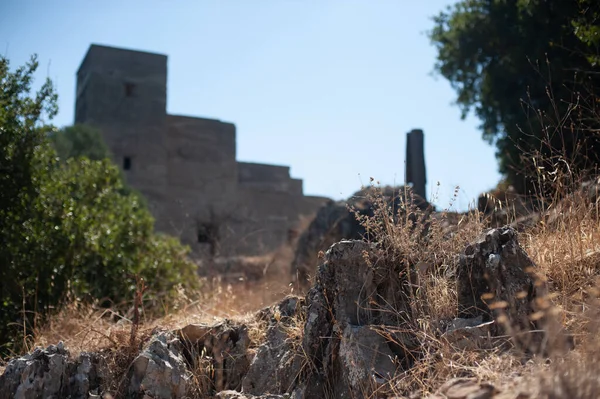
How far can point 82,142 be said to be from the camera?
66.1 ft

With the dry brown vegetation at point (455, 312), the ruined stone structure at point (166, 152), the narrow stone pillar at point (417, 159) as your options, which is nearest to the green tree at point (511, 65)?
the narrow stone pillar at point (417, 159)

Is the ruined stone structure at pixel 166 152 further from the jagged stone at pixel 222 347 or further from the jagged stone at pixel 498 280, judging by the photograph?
the jagged stone at pixel 498 280

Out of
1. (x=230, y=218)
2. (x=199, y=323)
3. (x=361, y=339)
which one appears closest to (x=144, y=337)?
(x=199, y=323)

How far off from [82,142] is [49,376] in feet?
55.5

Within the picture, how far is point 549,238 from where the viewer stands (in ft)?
13.6

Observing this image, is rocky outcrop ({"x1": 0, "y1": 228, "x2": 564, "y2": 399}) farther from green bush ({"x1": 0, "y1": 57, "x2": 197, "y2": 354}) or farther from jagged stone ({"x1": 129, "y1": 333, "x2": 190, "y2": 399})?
green bush ({"x1": 0, "y1": 57, "x2": 197, "y2": 354})

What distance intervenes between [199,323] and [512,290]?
2.33 meters

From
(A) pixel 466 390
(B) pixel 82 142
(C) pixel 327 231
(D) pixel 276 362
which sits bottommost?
(D) pixel 276 362

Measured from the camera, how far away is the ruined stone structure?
Answer: 856 inches

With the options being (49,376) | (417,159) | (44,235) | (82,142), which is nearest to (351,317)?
(49,376)

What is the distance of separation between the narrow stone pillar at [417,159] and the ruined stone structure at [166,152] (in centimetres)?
1224

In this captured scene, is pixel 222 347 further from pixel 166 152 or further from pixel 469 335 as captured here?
pixel 166 152

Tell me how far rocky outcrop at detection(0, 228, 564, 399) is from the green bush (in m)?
1.71

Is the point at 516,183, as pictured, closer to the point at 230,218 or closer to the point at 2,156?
the point at 2,156
